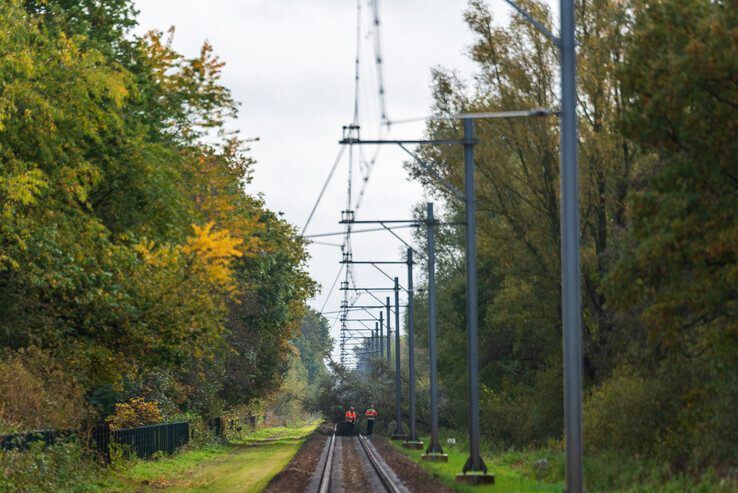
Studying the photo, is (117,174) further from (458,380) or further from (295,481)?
(458,380)

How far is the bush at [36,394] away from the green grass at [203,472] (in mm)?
1895

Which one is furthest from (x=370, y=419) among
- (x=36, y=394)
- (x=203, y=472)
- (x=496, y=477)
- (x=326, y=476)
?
(x=36, y=394)

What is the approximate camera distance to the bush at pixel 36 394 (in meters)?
26.2

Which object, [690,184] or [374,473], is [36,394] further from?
[690,184]

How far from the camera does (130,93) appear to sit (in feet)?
111

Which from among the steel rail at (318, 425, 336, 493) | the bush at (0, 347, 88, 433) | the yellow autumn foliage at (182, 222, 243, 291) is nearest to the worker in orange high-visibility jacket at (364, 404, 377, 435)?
the steel rail at (318, 425, 336, 493)

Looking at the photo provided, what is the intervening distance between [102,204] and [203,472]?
8848 millimetres

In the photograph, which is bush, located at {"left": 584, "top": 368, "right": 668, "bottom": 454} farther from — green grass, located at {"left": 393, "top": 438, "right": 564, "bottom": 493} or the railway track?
the railway track

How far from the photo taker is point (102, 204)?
35.3m

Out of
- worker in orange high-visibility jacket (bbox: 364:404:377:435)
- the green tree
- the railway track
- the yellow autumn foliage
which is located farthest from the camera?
worker in orange high-visibility jacket (bbox: 364:404:377:435)

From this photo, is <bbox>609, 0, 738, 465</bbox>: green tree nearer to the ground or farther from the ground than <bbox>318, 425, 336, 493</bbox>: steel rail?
farther from the ground

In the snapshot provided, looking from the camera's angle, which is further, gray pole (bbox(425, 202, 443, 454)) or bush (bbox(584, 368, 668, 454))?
gray pole (bbox(425, 202, 443, 454))

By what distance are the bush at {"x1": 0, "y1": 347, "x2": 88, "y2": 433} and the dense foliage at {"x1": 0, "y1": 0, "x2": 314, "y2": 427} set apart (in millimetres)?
105

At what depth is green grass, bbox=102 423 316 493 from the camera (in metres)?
30.2
